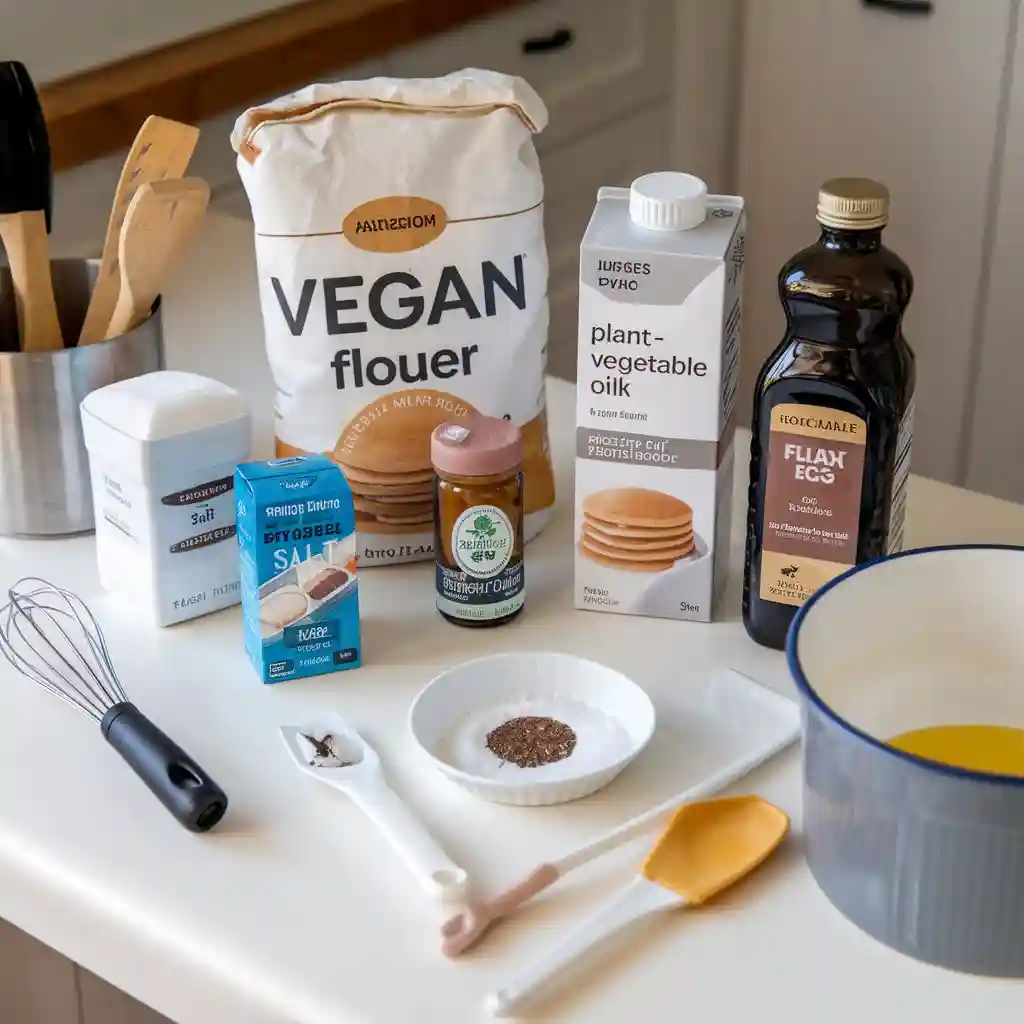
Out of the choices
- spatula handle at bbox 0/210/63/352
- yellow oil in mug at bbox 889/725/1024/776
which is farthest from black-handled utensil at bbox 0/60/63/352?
yellow oil in mug at bbox 889/725/1024/776

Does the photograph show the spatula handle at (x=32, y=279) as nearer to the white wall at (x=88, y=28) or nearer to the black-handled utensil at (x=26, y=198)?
the black-handled utensil at (x=26, y=198)

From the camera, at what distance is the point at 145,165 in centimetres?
104

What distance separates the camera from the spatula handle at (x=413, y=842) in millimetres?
708

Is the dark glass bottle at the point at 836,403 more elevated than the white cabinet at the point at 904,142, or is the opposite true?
the dark glass bottle at the point at 836,403

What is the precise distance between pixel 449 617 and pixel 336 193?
0.90ft

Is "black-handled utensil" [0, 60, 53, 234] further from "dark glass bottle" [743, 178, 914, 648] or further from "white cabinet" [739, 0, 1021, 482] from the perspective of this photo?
"white cabinet" [739, 0, 1021, 482]

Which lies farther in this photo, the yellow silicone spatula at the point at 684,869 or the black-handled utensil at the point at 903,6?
the black-handled utensil at the point at 903,6

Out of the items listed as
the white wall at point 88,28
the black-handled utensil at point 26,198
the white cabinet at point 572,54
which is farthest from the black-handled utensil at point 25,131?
the white cabinet at point 572,54

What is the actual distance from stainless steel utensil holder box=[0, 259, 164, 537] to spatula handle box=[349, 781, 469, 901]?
37 cm

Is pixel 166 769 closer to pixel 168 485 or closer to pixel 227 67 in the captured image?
pixel 168 485

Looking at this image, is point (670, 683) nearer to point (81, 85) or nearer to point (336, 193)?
point (336, 193)

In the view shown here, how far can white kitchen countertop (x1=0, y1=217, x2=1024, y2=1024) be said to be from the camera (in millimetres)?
656

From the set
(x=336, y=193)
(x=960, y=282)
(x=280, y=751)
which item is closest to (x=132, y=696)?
(x=280, y=751)

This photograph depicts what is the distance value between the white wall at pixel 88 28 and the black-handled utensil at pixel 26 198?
0.49m
